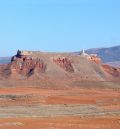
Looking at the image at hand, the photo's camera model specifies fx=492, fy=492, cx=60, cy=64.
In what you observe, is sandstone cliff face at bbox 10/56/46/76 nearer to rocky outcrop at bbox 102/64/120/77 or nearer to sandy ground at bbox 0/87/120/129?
rocky outcrop at bbox 102/64/120/77

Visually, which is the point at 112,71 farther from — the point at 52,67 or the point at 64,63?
the point at 52,67

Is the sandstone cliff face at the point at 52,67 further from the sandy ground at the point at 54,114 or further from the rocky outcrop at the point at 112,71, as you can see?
the sandy ground at the point at 54,114

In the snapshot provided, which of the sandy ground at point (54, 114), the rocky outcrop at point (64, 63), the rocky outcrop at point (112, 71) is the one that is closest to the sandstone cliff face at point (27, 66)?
the rocky outcrop at point (64, 63)

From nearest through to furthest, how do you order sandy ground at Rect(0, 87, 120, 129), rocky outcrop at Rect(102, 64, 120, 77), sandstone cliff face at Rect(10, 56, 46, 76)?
sandy ground at Rect(0, 87, 120, 129) → sandstone cliff face at Rect(10, 56, 46, 76) → rocky outcrop at Rect(102, 64, 120, 77)

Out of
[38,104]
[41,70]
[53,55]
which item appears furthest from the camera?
[53,55]

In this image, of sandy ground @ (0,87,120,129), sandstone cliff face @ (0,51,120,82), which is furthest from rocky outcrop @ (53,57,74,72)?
sandy ground @ (0,87,120,129)

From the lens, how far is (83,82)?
109812 millimetres

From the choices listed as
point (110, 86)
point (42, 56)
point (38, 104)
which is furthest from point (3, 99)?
→ point (42, 56)

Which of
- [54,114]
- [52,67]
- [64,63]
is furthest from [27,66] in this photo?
[54,114]

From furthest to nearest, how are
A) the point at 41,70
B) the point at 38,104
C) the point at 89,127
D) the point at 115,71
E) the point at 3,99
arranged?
the point at 115,71 < the point at 41,70 < the point at 3,99 < the point at 38,104 < the point at 89,127

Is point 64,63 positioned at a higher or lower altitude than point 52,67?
higher

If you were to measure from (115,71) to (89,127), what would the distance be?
10161 centimetres

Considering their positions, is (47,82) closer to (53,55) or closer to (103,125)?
(53,55)

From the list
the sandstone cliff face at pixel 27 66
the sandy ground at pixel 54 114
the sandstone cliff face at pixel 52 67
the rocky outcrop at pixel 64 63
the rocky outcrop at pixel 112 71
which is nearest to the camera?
the sandy ground at pixel 54 114
